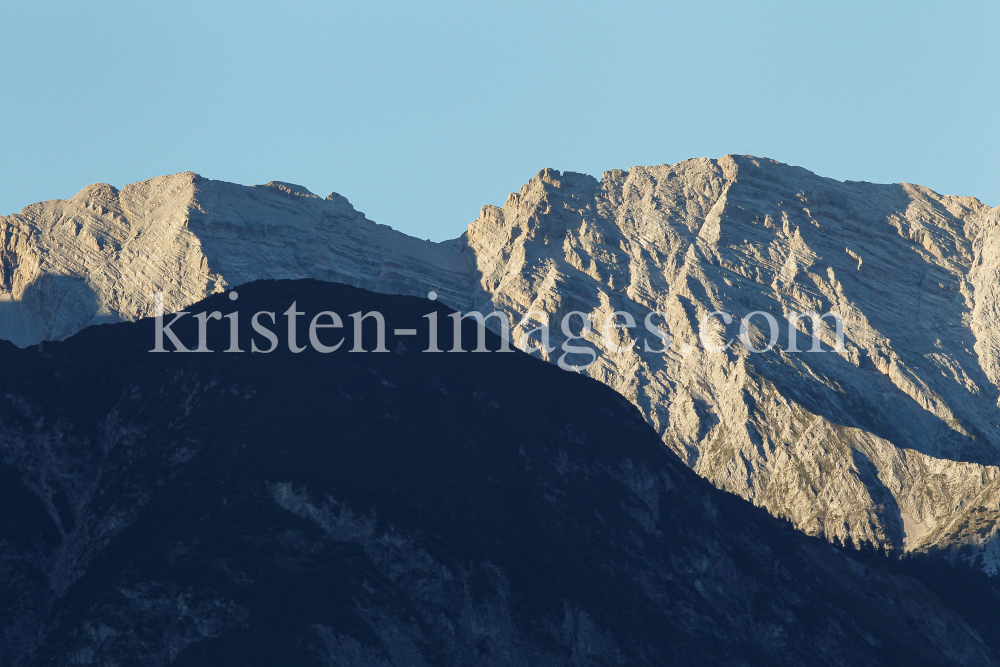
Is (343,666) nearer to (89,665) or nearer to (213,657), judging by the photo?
(213,657)

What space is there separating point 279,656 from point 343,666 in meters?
7.92

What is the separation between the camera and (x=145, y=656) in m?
199

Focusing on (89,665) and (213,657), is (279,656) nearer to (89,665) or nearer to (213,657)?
(213,657)

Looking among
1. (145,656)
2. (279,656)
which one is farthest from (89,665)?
(279,656)

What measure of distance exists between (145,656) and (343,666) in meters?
24.2

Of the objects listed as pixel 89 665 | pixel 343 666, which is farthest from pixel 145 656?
pixel 343 666

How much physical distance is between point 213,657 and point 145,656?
830 cm

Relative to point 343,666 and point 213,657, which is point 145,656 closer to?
point 213,657

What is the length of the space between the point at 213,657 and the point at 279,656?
26.5 feet

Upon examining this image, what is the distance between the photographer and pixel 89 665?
19762 centimetres

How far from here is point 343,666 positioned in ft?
655

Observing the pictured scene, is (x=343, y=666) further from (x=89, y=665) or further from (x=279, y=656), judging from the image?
(x=89, y=665)

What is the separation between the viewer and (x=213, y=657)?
19925 centimetres

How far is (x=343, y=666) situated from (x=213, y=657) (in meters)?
15.9
